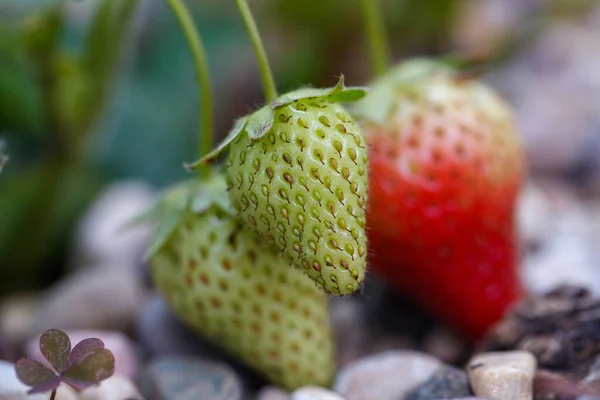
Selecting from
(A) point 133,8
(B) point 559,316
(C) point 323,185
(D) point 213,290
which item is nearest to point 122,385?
(D) point 213,290

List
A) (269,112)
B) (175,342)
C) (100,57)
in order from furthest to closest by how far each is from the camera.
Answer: (100,57), (175,342), (269,112)

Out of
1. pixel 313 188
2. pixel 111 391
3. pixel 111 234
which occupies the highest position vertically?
pixel 313 188

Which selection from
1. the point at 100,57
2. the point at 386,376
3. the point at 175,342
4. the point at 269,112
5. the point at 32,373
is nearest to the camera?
the point at 32,373

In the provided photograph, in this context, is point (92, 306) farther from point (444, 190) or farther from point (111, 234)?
point (444, 190)

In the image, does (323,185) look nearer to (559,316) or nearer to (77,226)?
(559,316)

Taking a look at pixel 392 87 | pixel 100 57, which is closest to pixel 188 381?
pixel 392 87

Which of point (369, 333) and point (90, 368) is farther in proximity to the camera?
point (369, 333)

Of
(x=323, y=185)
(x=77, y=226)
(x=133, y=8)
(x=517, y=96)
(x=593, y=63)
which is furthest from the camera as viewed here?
(x=593, y=63)

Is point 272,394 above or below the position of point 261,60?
below
